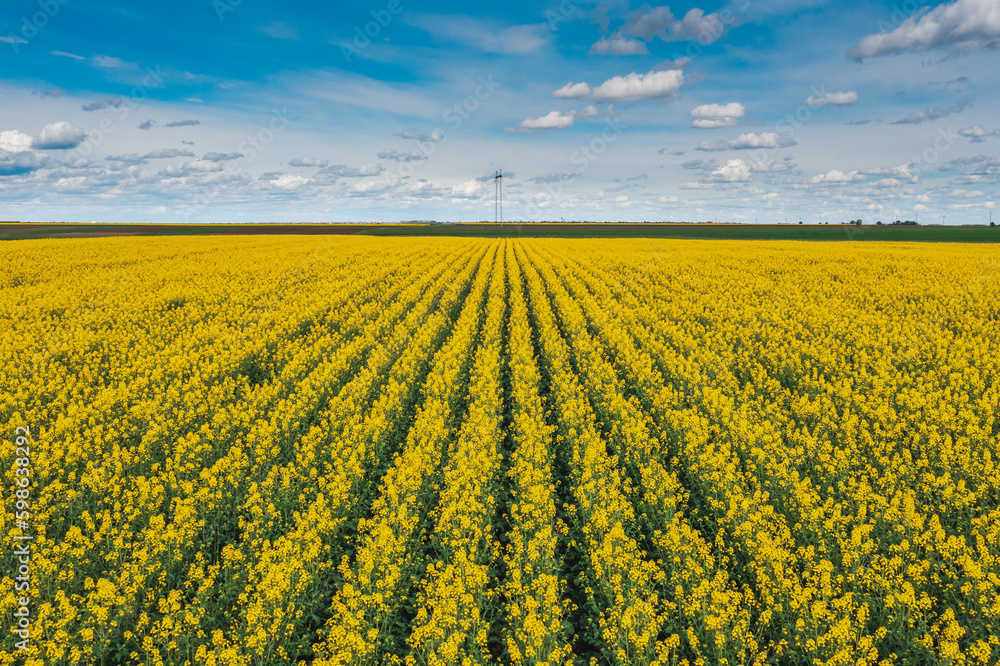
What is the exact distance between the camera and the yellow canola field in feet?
15.9

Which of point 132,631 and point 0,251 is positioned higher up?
point 0,251

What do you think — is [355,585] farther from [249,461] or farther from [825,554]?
[825,554]

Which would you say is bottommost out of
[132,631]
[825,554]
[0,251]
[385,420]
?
[132,631]

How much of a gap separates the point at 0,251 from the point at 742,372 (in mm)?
49275

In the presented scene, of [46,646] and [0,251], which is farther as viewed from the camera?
[0,251]

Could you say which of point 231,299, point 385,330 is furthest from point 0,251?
point 385,330

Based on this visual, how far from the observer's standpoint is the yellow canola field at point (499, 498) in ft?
15.9

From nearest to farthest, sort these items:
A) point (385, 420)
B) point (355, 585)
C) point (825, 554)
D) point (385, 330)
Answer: point (355, 585), point (825, 554), point (385, 420), point (385, 330)

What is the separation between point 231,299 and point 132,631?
16.6m

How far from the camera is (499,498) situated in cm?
748

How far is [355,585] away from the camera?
18.1 ft

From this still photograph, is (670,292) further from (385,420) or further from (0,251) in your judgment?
(0,251)

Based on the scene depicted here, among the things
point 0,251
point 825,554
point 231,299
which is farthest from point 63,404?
point 0,251

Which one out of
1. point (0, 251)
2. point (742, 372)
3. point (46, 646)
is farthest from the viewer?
point (0, 251)
